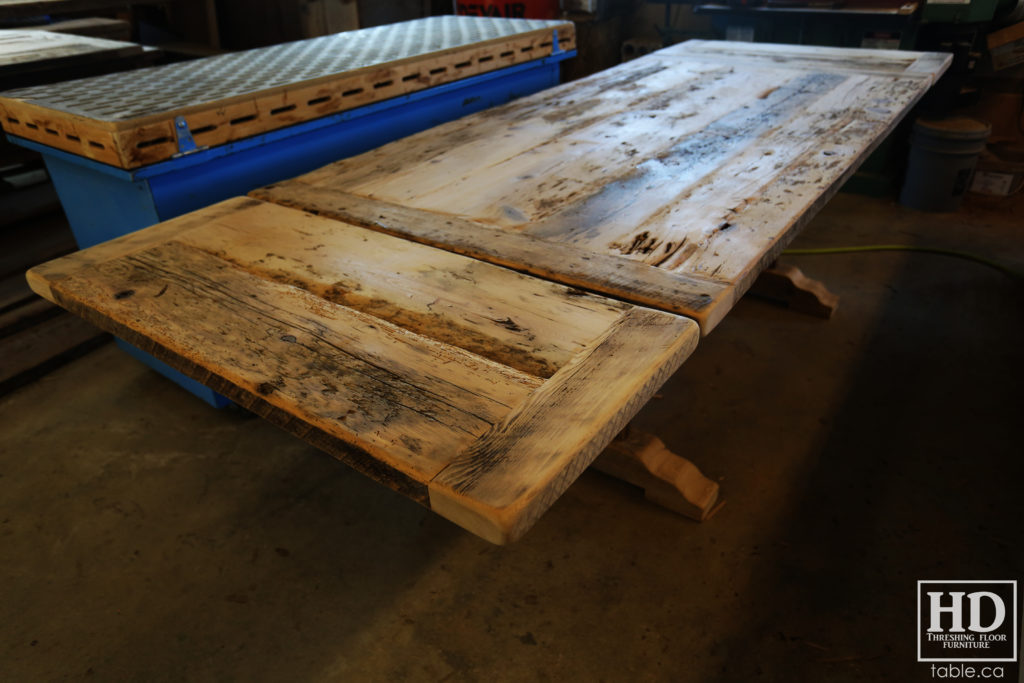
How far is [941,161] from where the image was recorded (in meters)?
3.30

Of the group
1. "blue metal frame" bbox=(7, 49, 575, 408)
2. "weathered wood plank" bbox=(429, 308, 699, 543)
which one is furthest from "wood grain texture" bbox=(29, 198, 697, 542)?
"blue metal frame" bbox=(7, 49, 575, 408)

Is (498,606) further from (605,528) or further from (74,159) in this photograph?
(74,159)

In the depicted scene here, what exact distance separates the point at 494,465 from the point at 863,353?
2.12m

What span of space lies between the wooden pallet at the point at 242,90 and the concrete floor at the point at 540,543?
3.03ft

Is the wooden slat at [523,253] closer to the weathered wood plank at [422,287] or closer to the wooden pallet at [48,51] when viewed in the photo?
the weathered wood plank at [422,287]

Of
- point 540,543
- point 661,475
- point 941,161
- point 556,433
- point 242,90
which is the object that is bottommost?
point 540,543

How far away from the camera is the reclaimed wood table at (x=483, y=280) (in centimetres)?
79

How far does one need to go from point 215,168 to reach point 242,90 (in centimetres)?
24

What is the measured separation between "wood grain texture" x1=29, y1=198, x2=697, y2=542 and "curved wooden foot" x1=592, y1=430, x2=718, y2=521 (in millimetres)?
822

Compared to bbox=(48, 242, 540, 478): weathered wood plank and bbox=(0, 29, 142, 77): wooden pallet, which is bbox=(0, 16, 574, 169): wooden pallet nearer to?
bbox=(48, 242, 540, 478): weathered wood plank

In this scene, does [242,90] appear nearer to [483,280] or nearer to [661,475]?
[483,280]

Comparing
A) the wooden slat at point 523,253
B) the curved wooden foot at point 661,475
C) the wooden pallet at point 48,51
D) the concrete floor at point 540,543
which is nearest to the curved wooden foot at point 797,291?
the concrete floor at point 540,543

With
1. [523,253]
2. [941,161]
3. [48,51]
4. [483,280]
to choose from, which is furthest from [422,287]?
[941,161]

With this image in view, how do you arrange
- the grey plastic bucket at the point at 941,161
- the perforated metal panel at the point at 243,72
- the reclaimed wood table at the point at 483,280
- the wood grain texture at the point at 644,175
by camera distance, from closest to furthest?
1. the reclaimed wood table at the point at 483,280
2. the wood grain texture at the point at 644,175
3. the perforated metal panel at the point at 243,72
4. the grey plastic bucket at the point at 941,161
